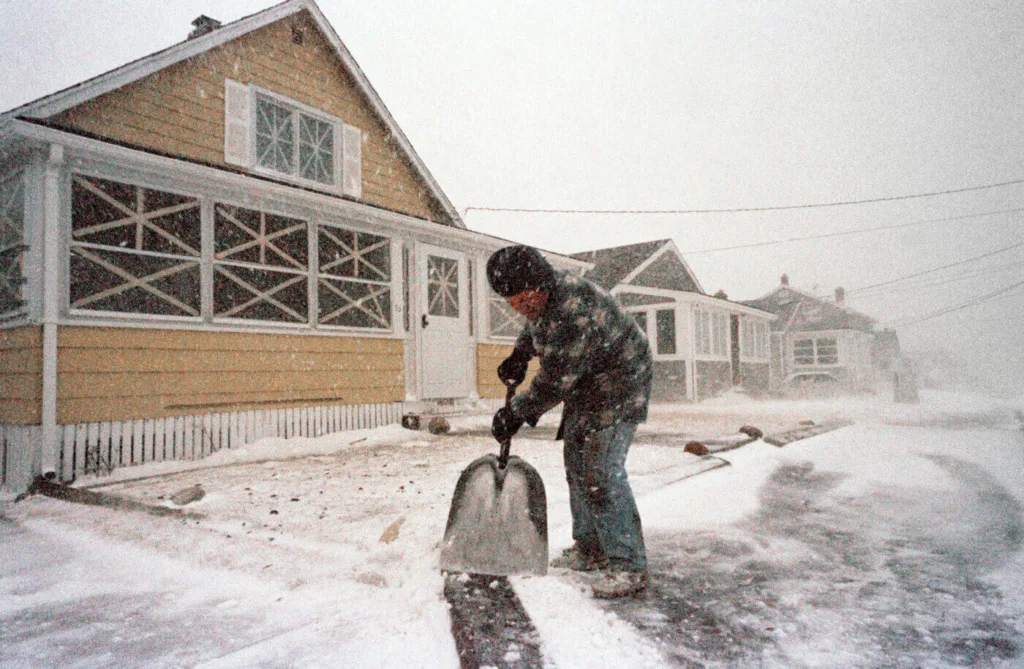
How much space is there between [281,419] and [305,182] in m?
4.12

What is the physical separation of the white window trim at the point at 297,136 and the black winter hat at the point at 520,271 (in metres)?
7.80

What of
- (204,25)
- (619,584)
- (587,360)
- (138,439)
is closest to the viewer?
(619,584)

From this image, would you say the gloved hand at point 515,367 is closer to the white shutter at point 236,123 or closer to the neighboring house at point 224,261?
the neighboring house at point 224,261

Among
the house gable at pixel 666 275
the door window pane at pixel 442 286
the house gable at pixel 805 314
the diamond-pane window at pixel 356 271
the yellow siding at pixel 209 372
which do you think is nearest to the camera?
the yellow siding at pixel 209 372

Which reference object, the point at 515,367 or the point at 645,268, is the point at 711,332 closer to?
the point at 645,268

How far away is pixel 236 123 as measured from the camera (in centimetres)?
914

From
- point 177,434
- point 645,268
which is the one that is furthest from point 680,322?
point 177,434

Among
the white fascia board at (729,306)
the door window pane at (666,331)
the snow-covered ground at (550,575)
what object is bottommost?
the snow-covered ground at (550,575)

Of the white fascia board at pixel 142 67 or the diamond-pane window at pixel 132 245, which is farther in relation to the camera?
the white fascia board at pixel 142 67

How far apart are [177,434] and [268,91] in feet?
19.6

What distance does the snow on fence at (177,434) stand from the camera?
235 inches

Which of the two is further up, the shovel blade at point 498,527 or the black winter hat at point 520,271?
the black winter hat at point 520,271

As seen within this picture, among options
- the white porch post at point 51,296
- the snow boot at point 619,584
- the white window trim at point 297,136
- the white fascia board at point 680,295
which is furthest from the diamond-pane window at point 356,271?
the white fascia board at point 680,295

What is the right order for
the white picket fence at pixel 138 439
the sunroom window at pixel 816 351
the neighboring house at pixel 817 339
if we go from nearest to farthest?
the white picket fence at pixel 138 439 < the neighboring house at pixel 817 339 < the sunroom window at pixel 816 351
